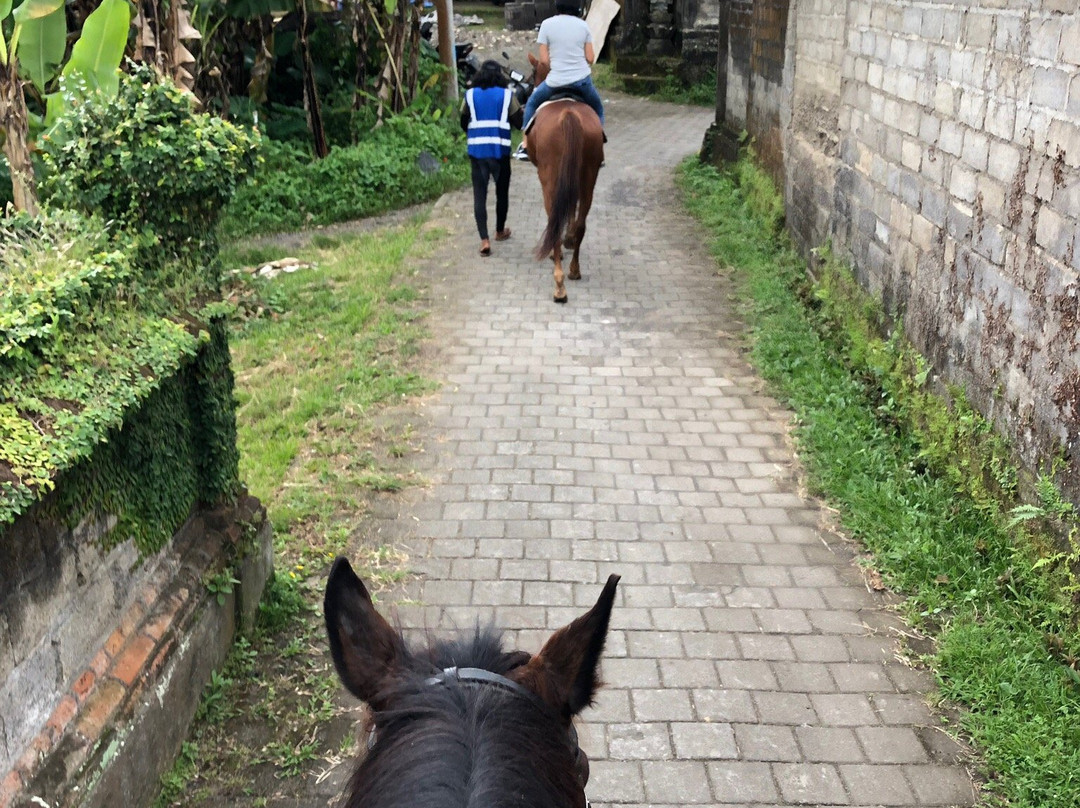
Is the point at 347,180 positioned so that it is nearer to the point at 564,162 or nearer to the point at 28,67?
the point at 564,162

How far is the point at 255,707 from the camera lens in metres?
3.73

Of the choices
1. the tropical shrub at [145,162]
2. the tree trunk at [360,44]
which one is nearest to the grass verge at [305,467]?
the tropical shrub at [145,162]

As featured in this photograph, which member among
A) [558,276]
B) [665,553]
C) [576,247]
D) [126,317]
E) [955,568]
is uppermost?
[126,317]

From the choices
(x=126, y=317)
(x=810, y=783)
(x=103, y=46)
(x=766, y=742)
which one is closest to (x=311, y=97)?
(x=103, y=46)

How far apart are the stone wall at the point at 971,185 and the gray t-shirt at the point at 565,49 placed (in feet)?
7.33

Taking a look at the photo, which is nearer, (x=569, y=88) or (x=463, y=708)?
(x=463, y=708)

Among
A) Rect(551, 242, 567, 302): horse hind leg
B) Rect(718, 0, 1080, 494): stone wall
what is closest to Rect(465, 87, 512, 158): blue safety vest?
Rect(551, 242, 567, 302): horse hind leg

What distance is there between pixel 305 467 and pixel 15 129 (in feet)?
8.51

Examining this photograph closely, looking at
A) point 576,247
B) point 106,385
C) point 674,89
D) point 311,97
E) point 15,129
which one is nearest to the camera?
point 106,385

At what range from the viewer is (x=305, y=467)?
554cm

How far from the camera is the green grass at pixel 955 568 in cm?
344

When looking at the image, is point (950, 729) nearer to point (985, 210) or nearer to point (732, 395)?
point (985, 210)

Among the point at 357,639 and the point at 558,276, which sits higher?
the point at 357,639

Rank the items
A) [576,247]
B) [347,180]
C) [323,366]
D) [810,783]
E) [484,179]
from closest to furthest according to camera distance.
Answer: [810,783]
[323,366]
[576,247]
[484,179]
[347,180]
